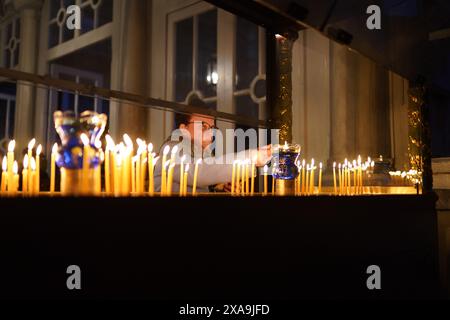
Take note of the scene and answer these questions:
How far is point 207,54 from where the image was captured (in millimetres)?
5828

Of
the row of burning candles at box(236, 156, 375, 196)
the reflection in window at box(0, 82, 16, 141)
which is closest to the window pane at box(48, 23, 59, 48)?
the reflection in window at box(0, 82, 16, 141)

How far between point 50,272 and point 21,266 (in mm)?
71

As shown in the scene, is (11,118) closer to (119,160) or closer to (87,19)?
(87,19)

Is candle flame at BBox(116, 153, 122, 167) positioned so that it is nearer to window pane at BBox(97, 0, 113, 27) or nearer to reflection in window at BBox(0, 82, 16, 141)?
window pane at BBox(97, 0, 113, 27)

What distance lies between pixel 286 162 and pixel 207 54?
428cm

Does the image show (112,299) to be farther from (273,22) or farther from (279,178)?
(273,22)

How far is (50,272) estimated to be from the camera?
1.02 meters

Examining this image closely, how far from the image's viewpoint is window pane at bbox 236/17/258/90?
5.11 metres

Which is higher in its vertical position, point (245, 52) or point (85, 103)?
point (85, 103)

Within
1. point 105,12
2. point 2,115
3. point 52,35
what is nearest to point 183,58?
point 105,12

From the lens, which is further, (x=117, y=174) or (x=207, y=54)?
(x=207, y=54)

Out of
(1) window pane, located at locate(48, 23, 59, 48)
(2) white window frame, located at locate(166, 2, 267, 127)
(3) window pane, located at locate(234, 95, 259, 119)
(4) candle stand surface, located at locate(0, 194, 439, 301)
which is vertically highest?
(1) window pane, located at locate(48, 23, 59, 48)

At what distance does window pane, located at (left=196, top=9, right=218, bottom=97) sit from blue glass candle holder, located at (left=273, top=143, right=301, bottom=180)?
3801mm
